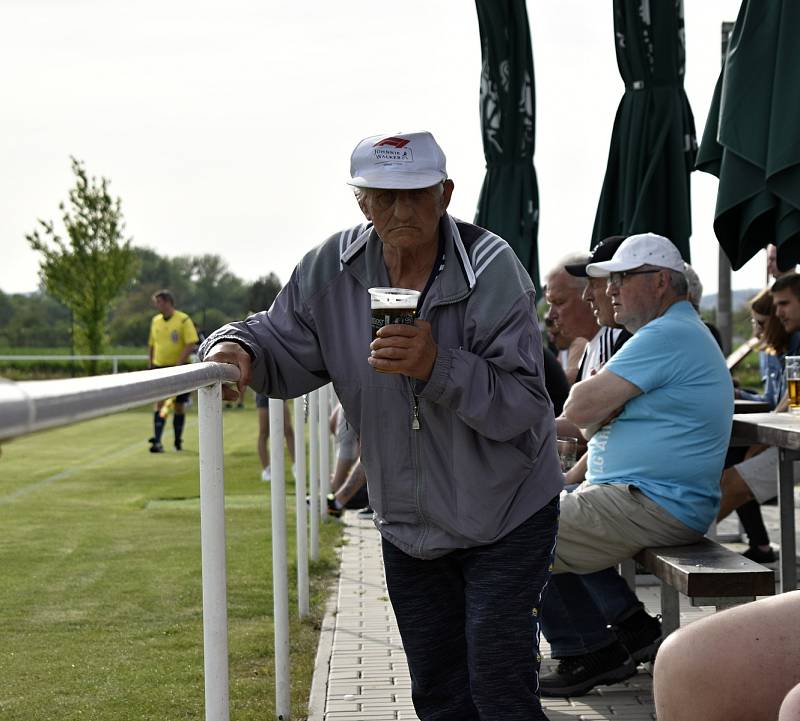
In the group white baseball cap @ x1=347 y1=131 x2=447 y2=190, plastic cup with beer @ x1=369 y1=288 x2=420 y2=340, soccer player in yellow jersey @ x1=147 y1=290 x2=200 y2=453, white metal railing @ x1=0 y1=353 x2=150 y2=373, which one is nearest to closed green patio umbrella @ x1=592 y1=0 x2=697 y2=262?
white baseball cap @ x1=347 y1=131 x2=447 y2=190

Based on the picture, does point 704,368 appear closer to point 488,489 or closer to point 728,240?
point 728,240

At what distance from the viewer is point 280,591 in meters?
4.23

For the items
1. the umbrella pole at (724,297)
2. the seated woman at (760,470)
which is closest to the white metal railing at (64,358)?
the umbrella pole at (724,297)

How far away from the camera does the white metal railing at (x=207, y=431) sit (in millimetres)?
1104

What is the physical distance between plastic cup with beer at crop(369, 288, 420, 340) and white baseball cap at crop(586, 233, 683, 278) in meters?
2.18

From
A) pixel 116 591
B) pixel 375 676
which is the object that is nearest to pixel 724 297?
pixel 375 676

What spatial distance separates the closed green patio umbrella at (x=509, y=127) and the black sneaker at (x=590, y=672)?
336 cm

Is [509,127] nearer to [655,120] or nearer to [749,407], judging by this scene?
[655,120]

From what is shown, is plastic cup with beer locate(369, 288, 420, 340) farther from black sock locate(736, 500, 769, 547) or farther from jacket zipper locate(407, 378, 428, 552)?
black sock locate(736, 500, 769, 547)

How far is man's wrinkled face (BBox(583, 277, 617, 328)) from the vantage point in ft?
17.3

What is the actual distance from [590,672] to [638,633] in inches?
11.2

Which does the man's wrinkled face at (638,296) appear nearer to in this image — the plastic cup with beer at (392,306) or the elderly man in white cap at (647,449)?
the elderly man in white cap at (647,449)

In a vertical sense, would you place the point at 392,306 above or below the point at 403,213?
below

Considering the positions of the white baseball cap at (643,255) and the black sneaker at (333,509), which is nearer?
the white baseball cap at (643,255)
